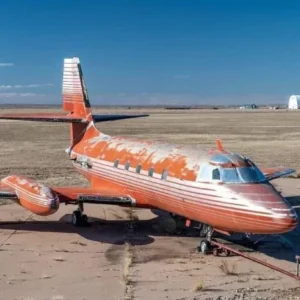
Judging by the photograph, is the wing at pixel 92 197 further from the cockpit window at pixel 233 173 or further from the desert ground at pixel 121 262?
the cockpit window at pixel 233 173

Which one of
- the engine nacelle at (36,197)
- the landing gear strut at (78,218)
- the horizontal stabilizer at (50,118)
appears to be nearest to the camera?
the engine nacelle at (36,197)

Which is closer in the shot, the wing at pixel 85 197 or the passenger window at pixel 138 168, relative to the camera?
the wing at pixel 85 197

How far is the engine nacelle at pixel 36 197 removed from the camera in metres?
16.6

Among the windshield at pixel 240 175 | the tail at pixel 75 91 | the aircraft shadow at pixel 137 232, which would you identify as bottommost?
the aircraft shadow at pixel 137 232

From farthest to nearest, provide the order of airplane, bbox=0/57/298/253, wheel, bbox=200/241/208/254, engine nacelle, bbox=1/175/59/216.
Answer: engine nacelle, bbox=1/175/59/216 → wheel, bbox=200/241/208/254 → airplane, bbox=0/57/298/253

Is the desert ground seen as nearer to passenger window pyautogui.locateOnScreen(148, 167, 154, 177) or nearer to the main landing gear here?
the main landing gear

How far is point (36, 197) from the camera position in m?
17.0

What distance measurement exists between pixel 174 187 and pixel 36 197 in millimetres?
4382

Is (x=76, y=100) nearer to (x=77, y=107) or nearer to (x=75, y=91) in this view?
(x=77, y=107)

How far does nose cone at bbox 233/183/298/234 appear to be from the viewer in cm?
1332

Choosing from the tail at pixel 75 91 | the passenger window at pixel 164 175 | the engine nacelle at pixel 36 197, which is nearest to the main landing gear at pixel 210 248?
the passenger window at pixel 164 175

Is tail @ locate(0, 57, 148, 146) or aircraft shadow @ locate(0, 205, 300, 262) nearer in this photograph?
aircraft shadow @ locate(0, 205, 300, 262)

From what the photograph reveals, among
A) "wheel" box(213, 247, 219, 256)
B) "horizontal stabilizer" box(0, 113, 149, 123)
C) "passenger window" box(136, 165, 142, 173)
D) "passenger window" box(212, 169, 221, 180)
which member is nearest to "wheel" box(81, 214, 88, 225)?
"passenger window" box(136, 165, 142, 173)

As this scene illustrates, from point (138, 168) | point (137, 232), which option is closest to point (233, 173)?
point (138, 168)
